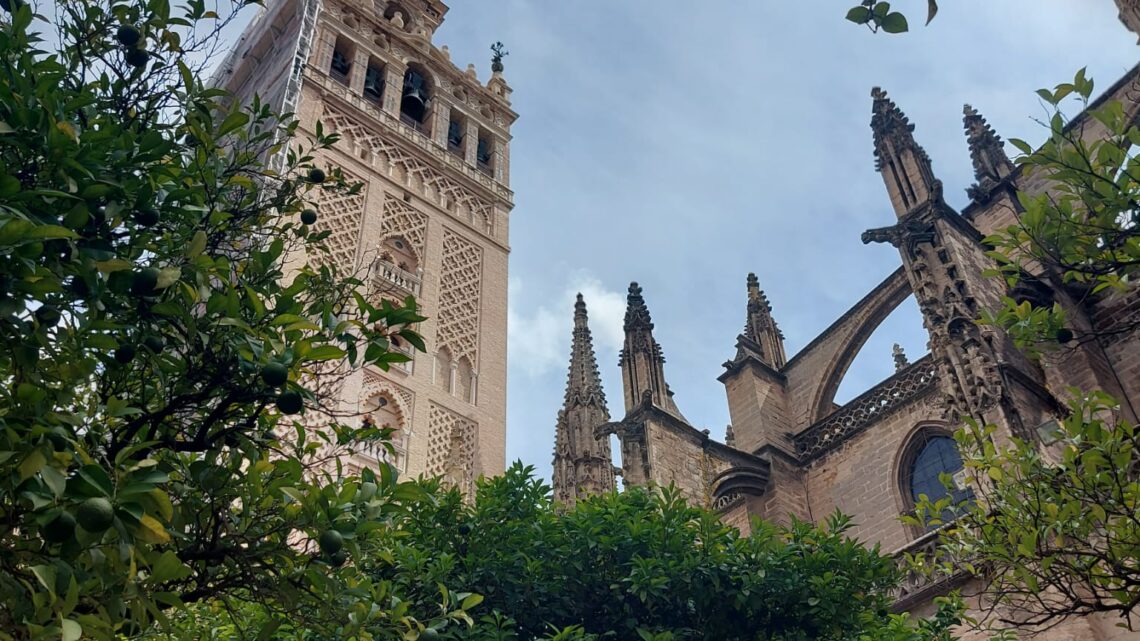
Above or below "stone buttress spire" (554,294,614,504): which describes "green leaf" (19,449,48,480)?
below

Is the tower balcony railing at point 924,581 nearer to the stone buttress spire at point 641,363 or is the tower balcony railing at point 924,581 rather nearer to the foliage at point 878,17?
the stone buttress spire at point 641,363

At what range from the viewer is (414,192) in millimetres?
21062

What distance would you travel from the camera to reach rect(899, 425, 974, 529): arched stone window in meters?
14.3

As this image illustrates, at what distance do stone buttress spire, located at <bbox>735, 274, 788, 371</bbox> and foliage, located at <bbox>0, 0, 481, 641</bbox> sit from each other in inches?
548

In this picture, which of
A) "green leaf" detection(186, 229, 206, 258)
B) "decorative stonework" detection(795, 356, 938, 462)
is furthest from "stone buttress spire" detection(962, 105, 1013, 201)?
"green leaf" detection(186, 229, 206, 258)

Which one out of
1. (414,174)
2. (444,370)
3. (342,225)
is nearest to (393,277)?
(342,225)

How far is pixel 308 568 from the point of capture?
3.79 metres

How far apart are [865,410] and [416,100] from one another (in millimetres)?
14171

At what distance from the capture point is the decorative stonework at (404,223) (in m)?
19.7

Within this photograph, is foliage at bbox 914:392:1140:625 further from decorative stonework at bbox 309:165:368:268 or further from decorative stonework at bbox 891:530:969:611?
decorative stonework at bbox 309:165:368:268

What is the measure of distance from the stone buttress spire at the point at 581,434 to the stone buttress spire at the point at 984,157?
7788 mm

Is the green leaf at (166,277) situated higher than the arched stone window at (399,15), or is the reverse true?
the arched stone window at (399,15)

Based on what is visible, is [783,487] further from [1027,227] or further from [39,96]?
[39,96]

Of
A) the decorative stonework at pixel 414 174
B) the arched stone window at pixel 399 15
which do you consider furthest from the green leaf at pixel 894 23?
the arched stone window at pixel 399 15
